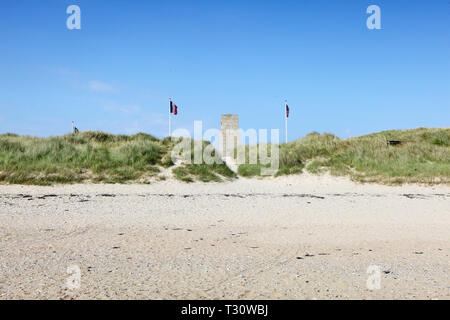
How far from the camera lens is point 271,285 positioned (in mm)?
4484

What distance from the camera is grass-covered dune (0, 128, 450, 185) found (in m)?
16.4

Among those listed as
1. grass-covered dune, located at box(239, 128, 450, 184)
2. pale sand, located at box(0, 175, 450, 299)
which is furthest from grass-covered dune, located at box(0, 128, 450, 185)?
pale sand, located at box(0, 175, 450, 299)

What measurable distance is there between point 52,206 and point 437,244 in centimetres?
961

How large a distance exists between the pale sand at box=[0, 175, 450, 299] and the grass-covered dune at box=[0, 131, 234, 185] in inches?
124

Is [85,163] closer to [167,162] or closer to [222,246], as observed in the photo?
[167,162]

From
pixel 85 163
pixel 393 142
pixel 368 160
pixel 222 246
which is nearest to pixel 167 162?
pixel 85 163

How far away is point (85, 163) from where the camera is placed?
17281mm

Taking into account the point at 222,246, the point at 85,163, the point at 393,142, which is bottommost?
the point at 222,246

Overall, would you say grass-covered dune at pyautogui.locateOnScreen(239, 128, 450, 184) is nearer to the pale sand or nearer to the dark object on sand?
the dark object on sand

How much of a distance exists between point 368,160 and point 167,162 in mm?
10218

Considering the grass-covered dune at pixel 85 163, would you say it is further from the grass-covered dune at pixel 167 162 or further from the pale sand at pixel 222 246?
the pale sand at pixel 222 246

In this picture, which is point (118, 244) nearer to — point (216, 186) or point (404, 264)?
point (404, 264)

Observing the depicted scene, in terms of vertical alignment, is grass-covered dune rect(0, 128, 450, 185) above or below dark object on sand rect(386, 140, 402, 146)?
below

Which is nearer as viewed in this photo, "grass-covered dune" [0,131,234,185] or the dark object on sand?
"grass-covered dune" [0,131,234,185]
